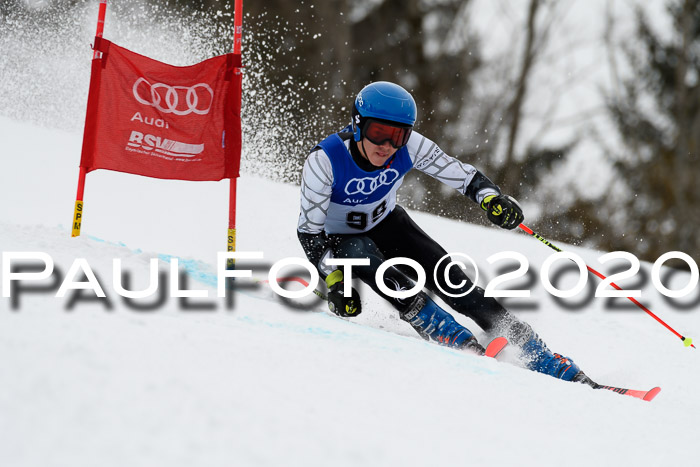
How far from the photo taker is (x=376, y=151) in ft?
10.9

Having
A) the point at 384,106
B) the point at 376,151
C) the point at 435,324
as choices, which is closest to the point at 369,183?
the point at 376,151

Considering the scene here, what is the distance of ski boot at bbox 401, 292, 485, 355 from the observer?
3.16 m

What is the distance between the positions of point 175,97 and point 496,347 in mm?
2328

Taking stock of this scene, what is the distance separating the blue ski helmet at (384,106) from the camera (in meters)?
3.23

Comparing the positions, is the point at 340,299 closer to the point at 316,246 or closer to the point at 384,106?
the point at 316,246

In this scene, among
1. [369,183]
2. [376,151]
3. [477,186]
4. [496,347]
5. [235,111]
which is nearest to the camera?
[496,347]

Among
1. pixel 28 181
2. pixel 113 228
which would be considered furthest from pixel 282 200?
pixel 28 181

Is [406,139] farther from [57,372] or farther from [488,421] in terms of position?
[57,372]

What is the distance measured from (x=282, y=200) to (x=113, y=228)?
1.99 meters

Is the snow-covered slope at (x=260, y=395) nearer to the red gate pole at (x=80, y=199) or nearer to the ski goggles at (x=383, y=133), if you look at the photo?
the red gate pole at (x=80, y=199)

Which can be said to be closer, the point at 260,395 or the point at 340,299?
the point at 260,395

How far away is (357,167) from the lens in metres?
3.37

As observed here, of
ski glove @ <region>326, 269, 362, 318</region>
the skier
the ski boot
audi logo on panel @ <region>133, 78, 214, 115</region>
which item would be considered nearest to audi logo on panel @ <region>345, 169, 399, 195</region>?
the skier

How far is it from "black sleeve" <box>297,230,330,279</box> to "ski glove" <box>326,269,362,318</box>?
117 mm
